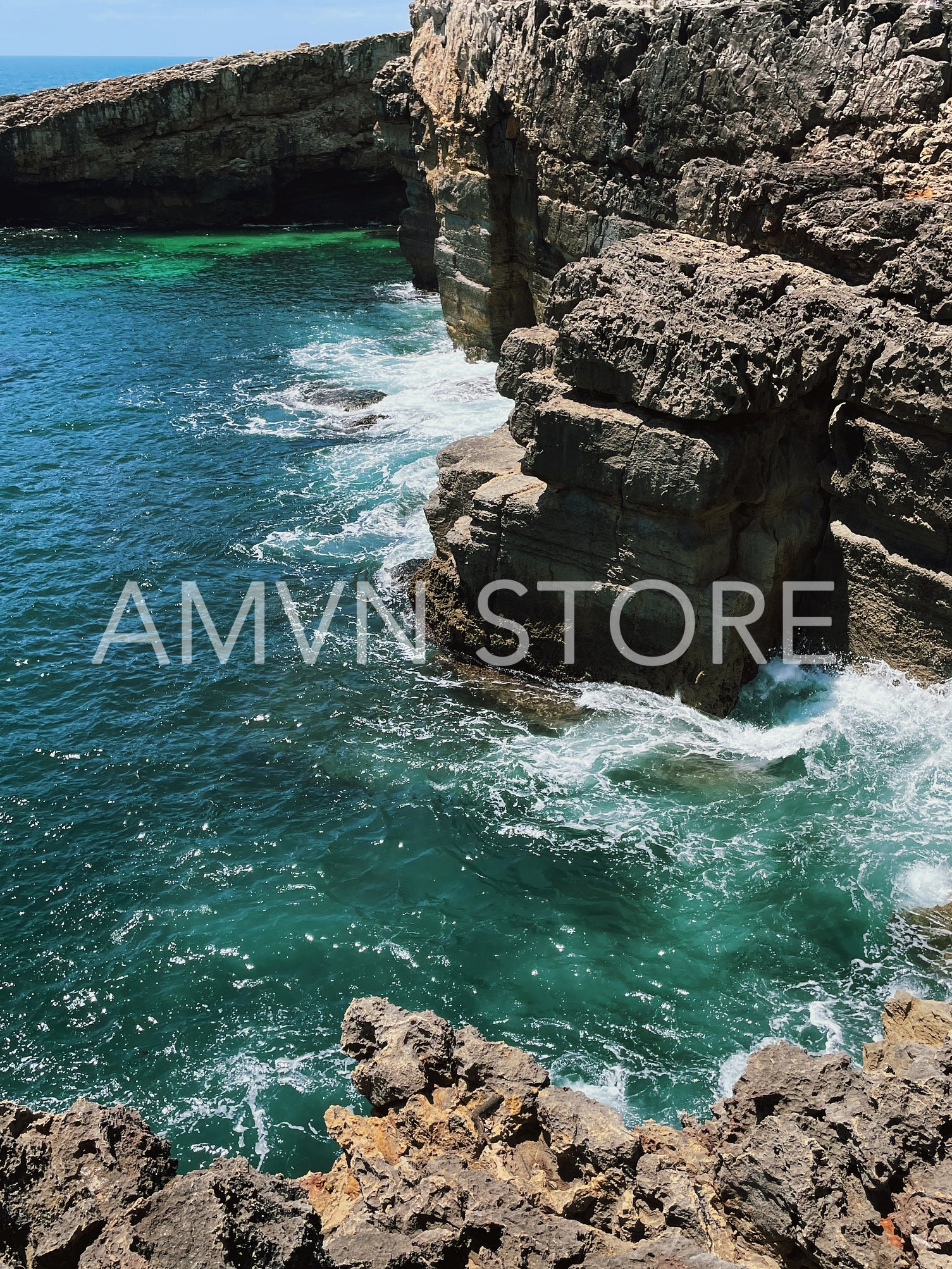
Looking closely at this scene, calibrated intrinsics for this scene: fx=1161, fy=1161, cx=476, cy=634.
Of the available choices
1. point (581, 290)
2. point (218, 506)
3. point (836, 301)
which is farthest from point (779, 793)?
point (218, 506)

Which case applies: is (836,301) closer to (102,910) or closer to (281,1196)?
(102,910)

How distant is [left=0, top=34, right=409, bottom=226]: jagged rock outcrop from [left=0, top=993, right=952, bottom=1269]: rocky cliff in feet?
189

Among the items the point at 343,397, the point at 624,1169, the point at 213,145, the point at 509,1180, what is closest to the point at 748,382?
the point at 624,1169

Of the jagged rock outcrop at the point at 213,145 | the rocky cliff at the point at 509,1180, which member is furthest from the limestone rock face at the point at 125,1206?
the jagged rock outcrop at the point at 213,145

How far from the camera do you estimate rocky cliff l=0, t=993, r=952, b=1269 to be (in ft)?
27.0

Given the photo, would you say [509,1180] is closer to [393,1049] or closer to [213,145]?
[393,1049]

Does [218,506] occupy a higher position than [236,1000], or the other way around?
[218,506]

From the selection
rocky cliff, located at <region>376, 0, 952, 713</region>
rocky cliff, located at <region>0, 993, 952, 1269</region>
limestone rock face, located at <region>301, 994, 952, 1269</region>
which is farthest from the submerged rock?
limestone rock face, located at <region>301, 994, 952, 1269</region>

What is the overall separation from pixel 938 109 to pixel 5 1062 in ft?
70.1

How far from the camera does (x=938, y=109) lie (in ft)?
68.6

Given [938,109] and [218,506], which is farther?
[218,506]

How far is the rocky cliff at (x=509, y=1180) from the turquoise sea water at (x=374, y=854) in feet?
9.14

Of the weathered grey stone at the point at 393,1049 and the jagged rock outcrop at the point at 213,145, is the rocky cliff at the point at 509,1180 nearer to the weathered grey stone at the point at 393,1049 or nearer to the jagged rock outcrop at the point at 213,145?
the weathered grey stone at the point at 393,1049

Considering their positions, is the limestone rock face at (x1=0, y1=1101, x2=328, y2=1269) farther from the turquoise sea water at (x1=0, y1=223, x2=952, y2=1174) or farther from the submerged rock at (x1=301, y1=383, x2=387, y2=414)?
the submerged rock at (x1=301, y1=383, x2=387, y2=414)
